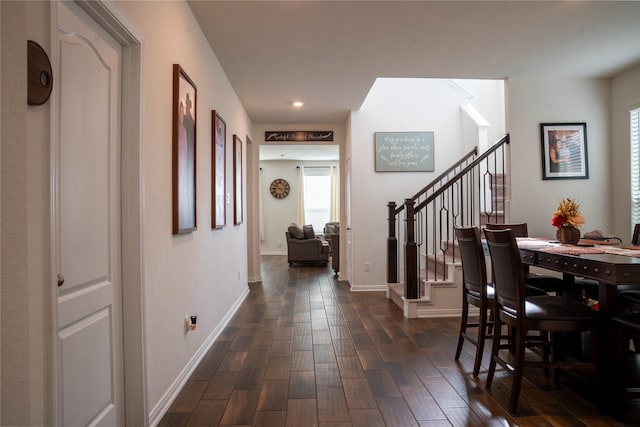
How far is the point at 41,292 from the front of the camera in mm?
1156

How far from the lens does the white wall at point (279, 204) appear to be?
1105cm

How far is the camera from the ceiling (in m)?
2.82

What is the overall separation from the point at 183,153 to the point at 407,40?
84.4 inches

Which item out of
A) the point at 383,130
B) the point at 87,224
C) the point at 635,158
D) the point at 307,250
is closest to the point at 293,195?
the point at 307,250

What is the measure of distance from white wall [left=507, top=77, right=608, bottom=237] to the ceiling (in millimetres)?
186

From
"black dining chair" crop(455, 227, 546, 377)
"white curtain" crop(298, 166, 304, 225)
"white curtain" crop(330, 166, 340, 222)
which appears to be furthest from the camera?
"white curtain" crop(330, 166, 340, 222)

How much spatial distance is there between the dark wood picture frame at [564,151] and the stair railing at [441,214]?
43 centimetres

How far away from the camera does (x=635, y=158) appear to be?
4.06m

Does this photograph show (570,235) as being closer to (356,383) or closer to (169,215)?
(356,383)

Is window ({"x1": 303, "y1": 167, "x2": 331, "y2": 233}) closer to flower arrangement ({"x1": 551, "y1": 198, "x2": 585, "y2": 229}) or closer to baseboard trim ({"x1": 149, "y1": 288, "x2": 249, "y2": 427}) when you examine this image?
baseboard trim ({"x1": 149, "y1": 288, "x2": 249, "y2": 427})

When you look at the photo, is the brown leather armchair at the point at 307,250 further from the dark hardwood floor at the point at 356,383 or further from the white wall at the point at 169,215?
the white wall at the point at 169,215

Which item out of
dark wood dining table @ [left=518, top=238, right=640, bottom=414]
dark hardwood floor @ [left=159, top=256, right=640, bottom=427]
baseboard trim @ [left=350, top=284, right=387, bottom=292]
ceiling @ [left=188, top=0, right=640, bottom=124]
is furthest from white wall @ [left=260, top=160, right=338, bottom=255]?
dark wood dining table @ [left=518, top=238, right=640, bottom=414]

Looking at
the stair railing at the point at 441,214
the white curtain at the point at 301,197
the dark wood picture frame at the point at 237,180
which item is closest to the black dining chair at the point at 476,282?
the stair railing at the point at 441,214

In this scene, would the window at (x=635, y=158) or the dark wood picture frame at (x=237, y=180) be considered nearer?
the window at (x=635, y=158)
